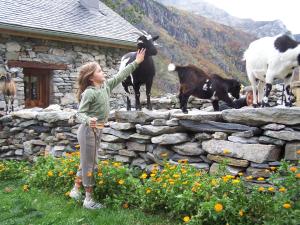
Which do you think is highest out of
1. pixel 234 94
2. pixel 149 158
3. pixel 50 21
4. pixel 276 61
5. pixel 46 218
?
pixel 50 21

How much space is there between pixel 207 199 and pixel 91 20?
1146cm

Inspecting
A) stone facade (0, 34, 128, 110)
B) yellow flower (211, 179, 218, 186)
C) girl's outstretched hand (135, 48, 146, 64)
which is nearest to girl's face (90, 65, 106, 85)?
girl's outstretched hand (135, 48, 146, 64)

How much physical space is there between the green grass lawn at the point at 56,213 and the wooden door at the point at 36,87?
730 centimetres

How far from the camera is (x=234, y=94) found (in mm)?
5867

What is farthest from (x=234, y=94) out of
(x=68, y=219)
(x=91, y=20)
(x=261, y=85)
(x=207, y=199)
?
(x=91, y=20)

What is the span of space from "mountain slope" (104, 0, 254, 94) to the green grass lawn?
2508 centimetres

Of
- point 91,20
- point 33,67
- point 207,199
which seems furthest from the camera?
point 91,20

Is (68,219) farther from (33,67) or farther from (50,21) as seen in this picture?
(50,21)

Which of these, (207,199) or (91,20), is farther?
(91,20)

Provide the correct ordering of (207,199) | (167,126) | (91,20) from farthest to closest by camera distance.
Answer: (91,20), (167,126), (207,199)

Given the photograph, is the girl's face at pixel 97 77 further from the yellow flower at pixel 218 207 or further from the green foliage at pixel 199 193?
the yellow flower at pixel 218 207

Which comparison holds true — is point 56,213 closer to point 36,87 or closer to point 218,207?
point 218,207

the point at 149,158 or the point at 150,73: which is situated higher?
the point at 150,73

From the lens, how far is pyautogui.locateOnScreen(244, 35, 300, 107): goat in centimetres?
496
